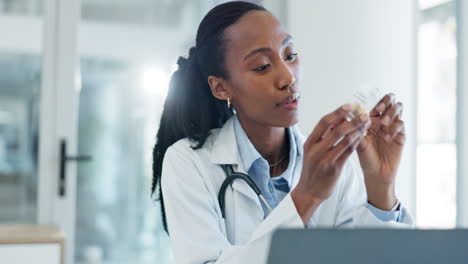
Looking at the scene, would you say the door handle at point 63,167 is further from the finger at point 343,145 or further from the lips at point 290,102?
the finger at point 343,145

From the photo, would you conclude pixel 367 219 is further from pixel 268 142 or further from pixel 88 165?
pixel 88 165

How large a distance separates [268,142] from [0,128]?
1913mm

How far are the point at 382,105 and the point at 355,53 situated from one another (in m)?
2.10

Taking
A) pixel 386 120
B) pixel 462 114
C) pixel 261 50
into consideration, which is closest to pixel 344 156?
pixel 386 120

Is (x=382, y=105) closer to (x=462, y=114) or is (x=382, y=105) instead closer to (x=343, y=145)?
(x=343, y=145)

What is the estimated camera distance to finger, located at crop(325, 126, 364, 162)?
0.95m

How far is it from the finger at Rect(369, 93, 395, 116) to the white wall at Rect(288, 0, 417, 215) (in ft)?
6.22

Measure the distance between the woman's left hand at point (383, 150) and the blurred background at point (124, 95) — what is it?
67.3 inches

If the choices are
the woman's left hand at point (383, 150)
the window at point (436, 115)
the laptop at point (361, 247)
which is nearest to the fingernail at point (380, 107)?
the woman's left hand at point (383, 150)

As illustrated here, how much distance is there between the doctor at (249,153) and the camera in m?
1.06

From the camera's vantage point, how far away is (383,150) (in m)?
1.13

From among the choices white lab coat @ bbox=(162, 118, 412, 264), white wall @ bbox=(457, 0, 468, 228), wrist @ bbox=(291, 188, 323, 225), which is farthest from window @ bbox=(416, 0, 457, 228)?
wrist @ bbox=(291, 188, 323, 225)

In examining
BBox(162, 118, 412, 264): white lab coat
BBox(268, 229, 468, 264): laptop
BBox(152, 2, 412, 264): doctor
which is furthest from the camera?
BBox(162, 118, 412, 264): white lab coat

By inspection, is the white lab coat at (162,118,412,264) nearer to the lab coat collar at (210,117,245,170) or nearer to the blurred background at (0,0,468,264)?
the lab coat collar at (210,117,245,170)
